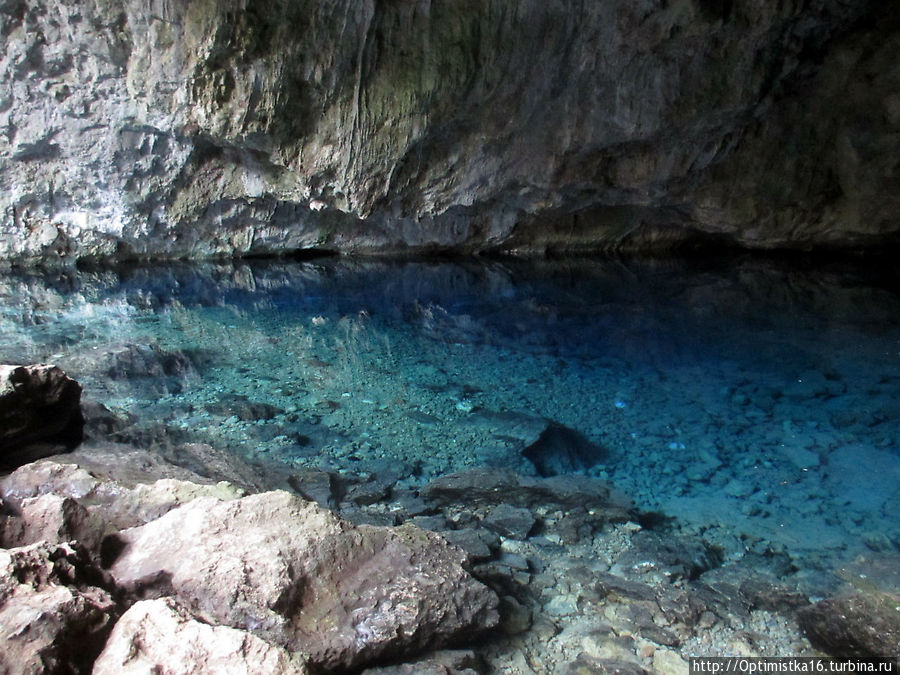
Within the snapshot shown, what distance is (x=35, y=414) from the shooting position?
468cm

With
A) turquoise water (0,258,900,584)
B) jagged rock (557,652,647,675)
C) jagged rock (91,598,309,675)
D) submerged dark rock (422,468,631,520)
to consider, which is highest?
jagged rock (91,598,309,675)

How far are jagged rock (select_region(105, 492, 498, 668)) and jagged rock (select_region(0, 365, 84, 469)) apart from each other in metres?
2.42

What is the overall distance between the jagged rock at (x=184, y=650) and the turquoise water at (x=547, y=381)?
8.71ft

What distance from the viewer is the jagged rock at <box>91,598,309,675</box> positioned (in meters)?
1.81

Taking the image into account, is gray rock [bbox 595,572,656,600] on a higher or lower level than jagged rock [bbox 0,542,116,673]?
lower

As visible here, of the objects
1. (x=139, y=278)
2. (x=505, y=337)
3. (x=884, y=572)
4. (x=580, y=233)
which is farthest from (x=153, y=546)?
(x=580, y=233)

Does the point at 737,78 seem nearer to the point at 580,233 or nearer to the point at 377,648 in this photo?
the point at 580,233

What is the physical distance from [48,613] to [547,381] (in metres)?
5.67

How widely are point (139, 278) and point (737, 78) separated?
13.5 meters

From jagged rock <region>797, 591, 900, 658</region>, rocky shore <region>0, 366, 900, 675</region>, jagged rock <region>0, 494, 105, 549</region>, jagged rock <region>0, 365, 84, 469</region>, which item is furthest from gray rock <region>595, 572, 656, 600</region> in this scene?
jagged rock <region>0, 365, 84, 469</region>

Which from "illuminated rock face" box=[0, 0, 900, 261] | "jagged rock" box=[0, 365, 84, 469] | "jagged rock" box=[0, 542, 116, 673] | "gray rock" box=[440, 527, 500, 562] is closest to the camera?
"jagged rock" box=[0, 542, 116, 673]

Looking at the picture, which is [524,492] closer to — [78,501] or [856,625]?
[856,625]

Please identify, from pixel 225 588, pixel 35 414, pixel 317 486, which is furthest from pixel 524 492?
pixel 35 414

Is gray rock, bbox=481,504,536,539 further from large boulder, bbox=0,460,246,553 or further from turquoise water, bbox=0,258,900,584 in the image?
large boulder, bbox=0,460,246,553
